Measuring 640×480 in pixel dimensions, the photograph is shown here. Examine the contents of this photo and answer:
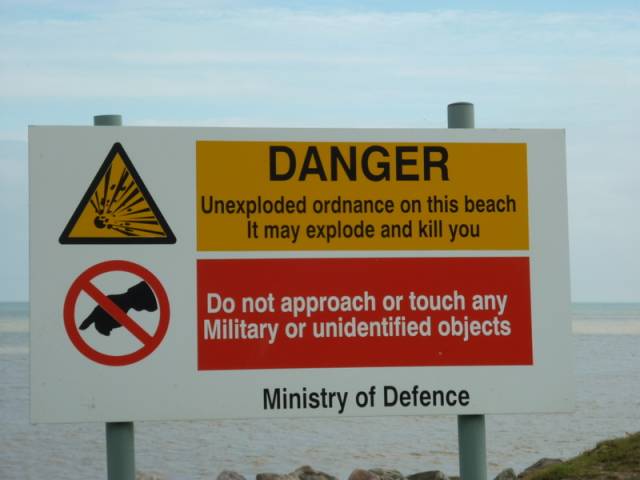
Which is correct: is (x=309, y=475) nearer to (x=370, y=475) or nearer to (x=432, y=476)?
(x=370, y=475)

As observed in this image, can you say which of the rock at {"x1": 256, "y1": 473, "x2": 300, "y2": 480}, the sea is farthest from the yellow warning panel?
the sea

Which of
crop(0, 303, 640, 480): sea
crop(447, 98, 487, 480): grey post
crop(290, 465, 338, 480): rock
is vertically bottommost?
crop(0, 303, 640, 480): sea

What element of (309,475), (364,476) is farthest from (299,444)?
(364,476)

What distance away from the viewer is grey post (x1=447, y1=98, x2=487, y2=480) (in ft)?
22.7

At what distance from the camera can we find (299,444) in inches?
826

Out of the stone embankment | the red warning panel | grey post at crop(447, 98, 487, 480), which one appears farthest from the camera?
the stone embankment

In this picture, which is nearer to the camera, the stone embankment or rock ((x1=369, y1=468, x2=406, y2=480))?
the stone embankment

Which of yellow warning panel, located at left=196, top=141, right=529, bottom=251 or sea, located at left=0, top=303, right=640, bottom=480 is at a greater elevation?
yellow warning panel, located at left=196, top=141, right=529, bottom=251

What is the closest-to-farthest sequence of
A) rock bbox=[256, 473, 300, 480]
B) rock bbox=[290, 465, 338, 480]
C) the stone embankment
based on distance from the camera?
the stone embankment → rock bbox=[256, 473, 300, 480] → rock bbox=[290, 465, 338, 480]

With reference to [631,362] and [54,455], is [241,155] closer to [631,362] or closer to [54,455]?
[54,455]

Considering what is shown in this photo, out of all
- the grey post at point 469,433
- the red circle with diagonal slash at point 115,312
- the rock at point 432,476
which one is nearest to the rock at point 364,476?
the rock at point 432,476

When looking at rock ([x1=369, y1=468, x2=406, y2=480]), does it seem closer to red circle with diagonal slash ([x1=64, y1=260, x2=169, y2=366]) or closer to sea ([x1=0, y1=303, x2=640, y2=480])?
sea ([x1=0, y1=303, x2=640, y2=480])

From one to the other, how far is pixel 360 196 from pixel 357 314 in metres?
0.83

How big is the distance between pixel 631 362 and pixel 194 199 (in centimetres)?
4549
